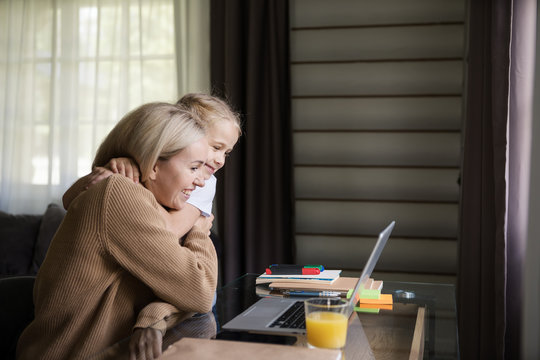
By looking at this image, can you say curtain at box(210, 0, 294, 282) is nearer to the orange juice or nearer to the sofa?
the sofa

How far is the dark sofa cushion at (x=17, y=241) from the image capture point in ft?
11.6

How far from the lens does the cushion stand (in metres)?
3.56

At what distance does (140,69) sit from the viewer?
3811 millimetres

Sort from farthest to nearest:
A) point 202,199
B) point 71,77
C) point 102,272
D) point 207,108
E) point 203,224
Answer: point 71,77
point 207,108
point 202,199
point 203,224
point 102,272

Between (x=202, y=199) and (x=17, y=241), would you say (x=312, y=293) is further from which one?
(x=17, y=241)

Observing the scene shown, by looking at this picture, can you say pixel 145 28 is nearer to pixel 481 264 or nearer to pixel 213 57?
pixel 213 57

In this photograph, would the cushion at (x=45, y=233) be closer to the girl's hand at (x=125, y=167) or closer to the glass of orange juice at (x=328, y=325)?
the girl's hand at (x=125, y=167)

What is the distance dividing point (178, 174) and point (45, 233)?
2.51m

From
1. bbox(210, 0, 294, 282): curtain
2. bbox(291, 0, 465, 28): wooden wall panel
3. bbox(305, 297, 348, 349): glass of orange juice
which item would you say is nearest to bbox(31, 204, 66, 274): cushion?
bbox(210, 0, 294, 282): curtain

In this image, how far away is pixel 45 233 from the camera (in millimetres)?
3590

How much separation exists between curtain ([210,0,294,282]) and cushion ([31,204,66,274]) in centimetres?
107

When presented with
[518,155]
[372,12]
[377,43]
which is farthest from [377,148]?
[518,155]

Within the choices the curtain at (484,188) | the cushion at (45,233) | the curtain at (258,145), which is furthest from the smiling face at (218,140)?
the cushion at (45,233)

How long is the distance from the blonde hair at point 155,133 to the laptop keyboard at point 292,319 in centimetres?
47
